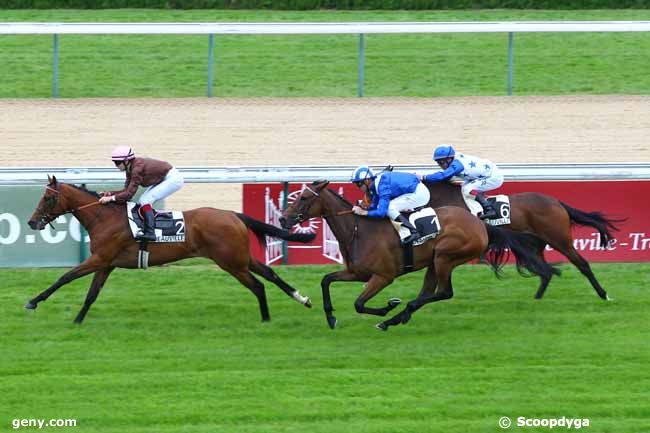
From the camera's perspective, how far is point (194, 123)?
691 inches

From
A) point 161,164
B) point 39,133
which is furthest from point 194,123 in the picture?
point 161,164

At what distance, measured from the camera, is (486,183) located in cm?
1134

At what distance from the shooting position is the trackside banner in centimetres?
1227

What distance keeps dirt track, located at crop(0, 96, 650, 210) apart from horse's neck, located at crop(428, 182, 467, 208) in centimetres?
469

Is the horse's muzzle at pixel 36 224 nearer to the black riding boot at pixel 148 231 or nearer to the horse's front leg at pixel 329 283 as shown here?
the black riding boot at pixel 148 231

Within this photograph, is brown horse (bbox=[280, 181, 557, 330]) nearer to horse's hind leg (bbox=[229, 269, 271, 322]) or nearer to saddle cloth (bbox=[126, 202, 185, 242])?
horse's hind leg (bbox=[229, 269, 271, 322])

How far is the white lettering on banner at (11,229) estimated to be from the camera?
11883 millimetres

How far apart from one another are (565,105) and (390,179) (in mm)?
8771

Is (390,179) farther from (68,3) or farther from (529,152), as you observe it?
(68,3)

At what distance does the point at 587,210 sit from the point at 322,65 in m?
8.89

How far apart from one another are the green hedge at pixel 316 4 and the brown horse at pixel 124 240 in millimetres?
15656

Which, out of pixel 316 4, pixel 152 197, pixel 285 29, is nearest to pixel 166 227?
pixel 152 197

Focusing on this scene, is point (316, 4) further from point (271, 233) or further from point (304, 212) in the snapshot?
point (304, 212)

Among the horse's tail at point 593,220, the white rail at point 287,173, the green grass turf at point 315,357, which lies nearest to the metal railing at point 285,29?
the white rail at point 287,173
